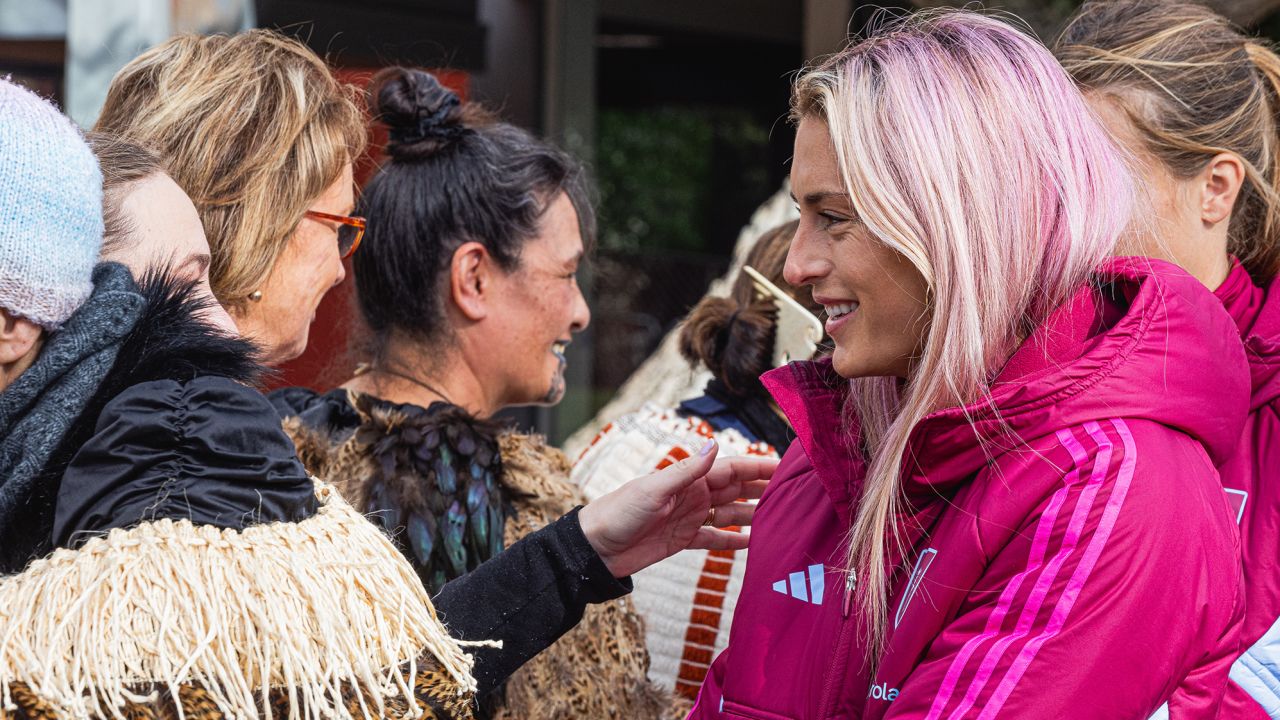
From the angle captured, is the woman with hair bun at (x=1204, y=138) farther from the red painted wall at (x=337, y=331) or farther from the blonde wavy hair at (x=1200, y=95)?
the red painted wall at (x=337, y=331)

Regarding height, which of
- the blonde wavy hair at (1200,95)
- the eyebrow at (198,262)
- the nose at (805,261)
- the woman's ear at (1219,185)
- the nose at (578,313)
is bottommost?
the nose at (578,313)

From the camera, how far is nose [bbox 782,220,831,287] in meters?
1.49

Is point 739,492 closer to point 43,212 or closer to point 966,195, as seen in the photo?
point 966,195

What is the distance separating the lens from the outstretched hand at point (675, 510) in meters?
1.77

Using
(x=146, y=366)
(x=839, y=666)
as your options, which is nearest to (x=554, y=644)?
(x=839, y=666)

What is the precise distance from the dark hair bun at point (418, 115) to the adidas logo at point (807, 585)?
4.01ft

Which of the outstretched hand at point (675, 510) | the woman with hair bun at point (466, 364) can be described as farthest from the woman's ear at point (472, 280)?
the outstretched hand at point (675, 510)

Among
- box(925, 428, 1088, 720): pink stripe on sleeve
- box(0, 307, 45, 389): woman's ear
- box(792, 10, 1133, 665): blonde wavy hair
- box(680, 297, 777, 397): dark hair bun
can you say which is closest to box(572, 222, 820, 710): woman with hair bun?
box(680, 297, 777, 397): dark hair bun

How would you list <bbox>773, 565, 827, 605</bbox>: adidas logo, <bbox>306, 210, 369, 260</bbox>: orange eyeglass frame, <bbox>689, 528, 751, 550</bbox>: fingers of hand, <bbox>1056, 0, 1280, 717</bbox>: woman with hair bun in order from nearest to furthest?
<bbox>773, 565, 827, 605</bbox>: adidas logo
<bbox>1056, 0, 1280, 717</bbox>: woman with hair bun
<bbox>689, 528, 751, 550</bbox>: fingers of hand
<bbox>306, 210, 369, 260</bbox>: orange eyeglass frame

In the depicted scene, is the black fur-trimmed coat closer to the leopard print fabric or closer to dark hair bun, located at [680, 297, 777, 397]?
the leopard print fabric

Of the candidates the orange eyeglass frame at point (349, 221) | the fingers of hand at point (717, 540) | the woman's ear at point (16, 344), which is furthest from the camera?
the orange eyeglass frame at point (349, 221)

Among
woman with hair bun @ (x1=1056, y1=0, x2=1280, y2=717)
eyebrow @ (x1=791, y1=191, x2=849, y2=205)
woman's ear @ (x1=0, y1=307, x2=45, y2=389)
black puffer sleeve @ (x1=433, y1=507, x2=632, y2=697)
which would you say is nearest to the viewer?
woman's ear @ (x1=0, y1=307, x2=45, y2=389)

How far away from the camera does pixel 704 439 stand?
7.89ft

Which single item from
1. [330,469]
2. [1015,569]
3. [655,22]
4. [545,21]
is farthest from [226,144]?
[655,22]
